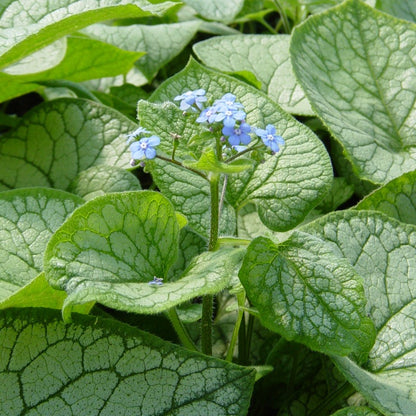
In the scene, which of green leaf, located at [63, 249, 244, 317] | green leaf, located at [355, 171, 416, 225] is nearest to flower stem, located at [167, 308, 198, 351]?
green leaf, located at [63, 249, 244, 317]

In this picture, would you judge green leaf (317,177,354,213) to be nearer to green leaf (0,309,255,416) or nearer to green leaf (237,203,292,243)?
green leaf (237,203,292,243)

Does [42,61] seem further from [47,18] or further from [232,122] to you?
[232,122]

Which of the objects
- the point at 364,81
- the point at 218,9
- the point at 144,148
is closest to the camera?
the point at 144,148

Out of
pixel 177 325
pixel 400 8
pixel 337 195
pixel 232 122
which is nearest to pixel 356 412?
pixel 177 325

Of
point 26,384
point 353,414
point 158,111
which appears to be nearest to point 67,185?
point 158,111

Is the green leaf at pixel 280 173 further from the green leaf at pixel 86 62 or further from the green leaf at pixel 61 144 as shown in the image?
the green leaf at pixel 86 62

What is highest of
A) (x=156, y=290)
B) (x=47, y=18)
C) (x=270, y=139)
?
(x=47, y=18)

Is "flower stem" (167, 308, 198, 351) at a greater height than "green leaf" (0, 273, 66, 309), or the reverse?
"green leaf" (0, 273, 66, 309)
